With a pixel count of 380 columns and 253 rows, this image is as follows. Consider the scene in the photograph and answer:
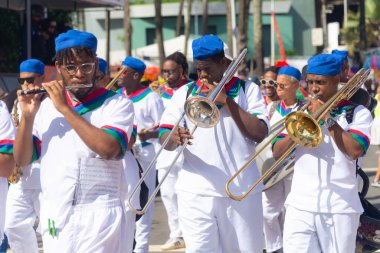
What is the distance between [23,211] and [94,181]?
313cm

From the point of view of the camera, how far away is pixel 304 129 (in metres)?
5.55

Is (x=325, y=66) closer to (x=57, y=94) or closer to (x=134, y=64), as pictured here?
(x=57, y=94)

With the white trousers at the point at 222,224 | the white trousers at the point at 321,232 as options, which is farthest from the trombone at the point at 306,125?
the white trousers at the point at 321,232

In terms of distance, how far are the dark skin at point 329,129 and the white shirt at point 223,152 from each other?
0.81 ft

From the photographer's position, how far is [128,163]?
22.9 feet

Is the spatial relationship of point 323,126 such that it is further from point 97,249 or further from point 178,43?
point 178,43

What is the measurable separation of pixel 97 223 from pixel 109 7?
12.4 m

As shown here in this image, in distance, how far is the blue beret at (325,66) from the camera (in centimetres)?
576

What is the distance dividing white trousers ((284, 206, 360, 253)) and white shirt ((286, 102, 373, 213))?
0.05 meters

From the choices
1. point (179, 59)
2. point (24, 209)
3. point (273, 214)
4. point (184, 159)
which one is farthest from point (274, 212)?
point (184, 159)

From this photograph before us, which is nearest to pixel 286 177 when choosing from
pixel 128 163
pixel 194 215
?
pixel 128 163

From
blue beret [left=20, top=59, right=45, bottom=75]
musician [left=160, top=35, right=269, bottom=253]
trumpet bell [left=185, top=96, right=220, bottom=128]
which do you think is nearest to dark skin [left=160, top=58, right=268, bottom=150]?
musician [left=160, top=35, right=269, bottom=253]

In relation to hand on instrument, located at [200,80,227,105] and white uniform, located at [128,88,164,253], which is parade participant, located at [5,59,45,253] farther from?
hand on instrument, located at [200,80,227,105]

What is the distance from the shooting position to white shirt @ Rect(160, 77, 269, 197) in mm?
5777
